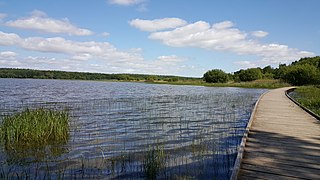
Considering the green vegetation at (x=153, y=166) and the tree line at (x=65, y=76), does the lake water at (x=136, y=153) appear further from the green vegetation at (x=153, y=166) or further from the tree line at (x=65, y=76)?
the tree line at (x=65, y=76)

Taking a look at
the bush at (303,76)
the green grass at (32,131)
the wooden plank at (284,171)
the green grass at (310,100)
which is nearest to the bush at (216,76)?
the bush at (303,76)

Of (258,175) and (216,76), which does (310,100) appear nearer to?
(258,175)

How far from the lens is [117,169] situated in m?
6.85

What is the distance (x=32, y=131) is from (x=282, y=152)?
751cm

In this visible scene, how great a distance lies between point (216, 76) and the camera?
9262 cm

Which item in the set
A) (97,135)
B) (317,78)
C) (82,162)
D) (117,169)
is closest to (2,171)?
(82,162)

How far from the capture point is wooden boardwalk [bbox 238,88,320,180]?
17.0 ft

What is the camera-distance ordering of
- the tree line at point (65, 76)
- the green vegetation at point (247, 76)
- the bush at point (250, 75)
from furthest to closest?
the tree line at point (65, 76) < the bush at point (250, 75) < the green vegetation at point (247, 76)

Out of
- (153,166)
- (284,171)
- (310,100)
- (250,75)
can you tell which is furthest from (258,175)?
(250,75)

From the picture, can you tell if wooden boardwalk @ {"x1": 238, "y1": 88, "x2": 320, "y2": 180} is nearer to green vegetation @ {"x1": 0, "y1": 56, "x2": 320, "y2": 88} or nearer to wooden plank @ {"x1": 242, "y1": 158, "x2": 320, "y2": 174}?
wooden plank @ {"x1": 242, "y1": 158, "x2": 320, "y2": 174}

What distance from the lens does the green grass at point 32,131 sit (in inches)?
357

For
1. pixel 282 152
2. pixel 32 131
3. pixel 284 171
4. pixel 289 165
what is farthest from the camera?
pixel 32 131

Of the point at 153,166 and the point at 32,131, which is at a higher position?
the point at 32,131

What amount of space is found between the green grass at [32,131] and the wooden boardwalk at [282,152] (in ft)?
20.8
